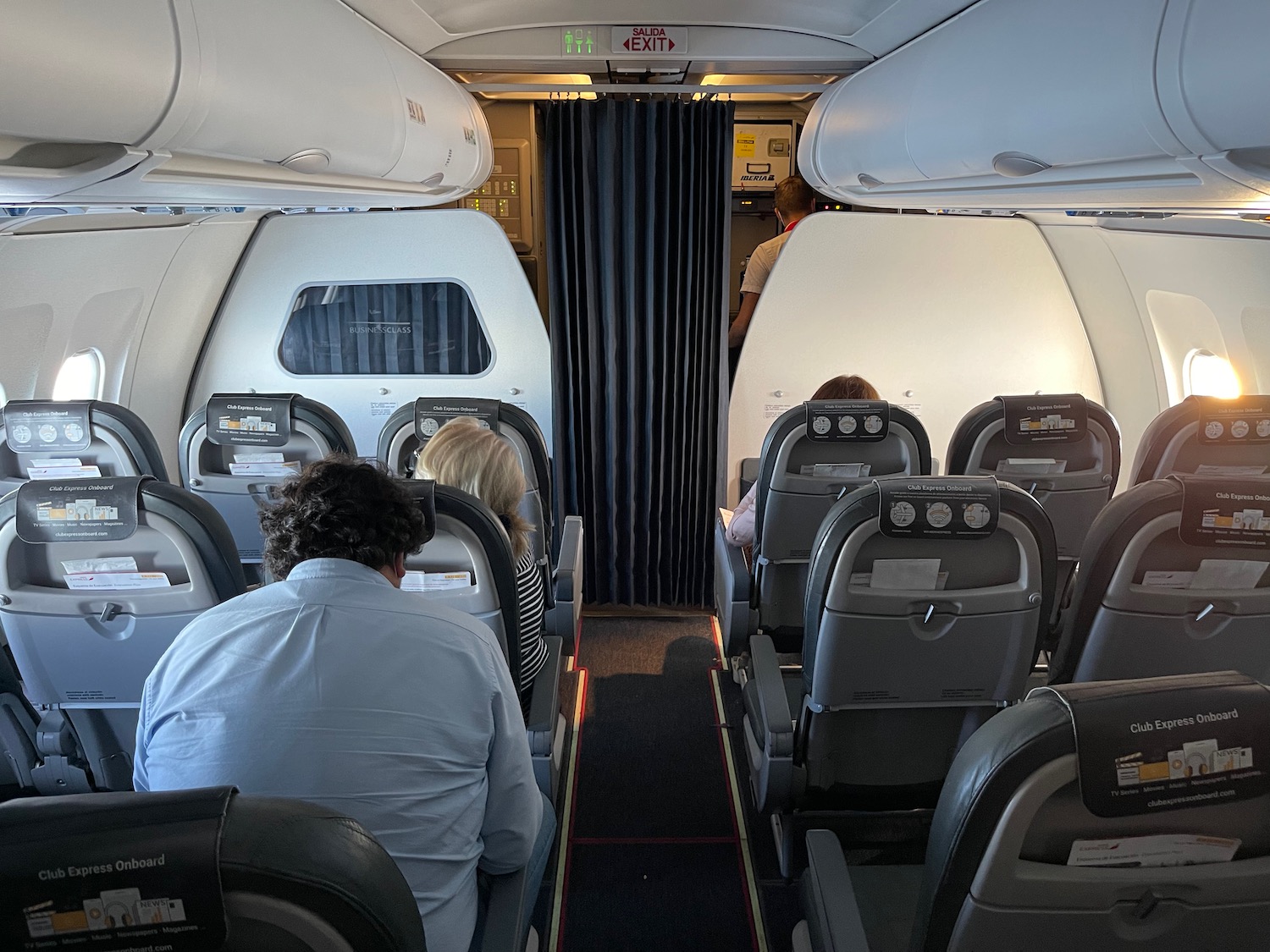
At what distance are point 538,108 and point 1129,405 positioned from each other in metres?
4.04

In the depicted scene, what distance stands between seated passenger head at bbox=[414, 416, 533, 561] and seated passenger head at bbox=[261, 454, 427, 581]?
34.5 inches

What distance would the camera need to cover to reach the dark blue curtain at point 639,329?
4066mm

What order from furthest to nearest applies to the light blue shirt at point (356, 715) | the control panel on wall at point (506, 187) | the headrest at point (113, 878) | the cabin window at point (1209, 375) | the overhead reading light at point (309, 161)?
1. the control panel on wall at point (506, 187)
2. the cabin window at point (1209, 375)
3. the overhead reading light at point (309, 161)
4. the light blue shirt at point (356, 715)
5. the headrest at point (113, 878)

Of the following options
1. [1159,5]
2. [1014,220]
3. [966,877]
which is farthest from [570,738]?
[1014,220]

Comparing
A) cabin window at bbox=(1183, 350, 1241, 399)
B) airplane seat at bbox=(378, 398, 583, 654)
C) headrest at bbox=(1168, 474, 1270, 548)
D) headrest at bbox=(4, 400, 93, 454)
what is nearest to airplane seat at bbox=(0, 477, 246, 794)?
airplane seat at bbox=(378, 398, 583, 654)

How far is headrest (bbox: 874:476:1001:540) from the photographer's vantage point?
182 centimetres

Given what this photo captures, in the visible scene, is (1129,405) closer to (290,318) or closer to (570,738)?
(570,738)

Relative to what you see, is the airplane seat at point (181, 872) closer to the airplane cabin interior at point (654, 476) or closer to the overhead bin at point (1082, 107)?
the airplane cabin interior at point (654, 476)

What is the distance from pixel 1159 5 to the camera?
4.47 ft

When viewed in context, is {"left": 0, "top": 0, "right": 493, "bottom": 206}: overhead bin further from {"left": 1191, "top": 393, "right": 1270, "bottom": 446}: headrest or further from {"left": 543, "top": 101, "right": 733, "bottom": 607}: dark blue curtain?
{"left": 1191, "top": 393, "right": 1270, "bottom": 446}: headrest

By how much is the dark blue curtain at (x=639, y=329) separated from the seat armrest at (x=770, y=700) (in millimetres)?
1924

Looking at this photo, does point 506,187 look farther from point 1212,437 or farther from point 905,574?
point 905,574

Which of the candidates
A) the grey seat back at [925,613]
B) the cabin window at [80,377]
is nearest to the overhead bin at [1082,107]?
the grey seat back at [925,613]

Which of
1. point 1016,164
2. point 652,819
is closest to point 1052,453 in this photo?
point 1016,164
